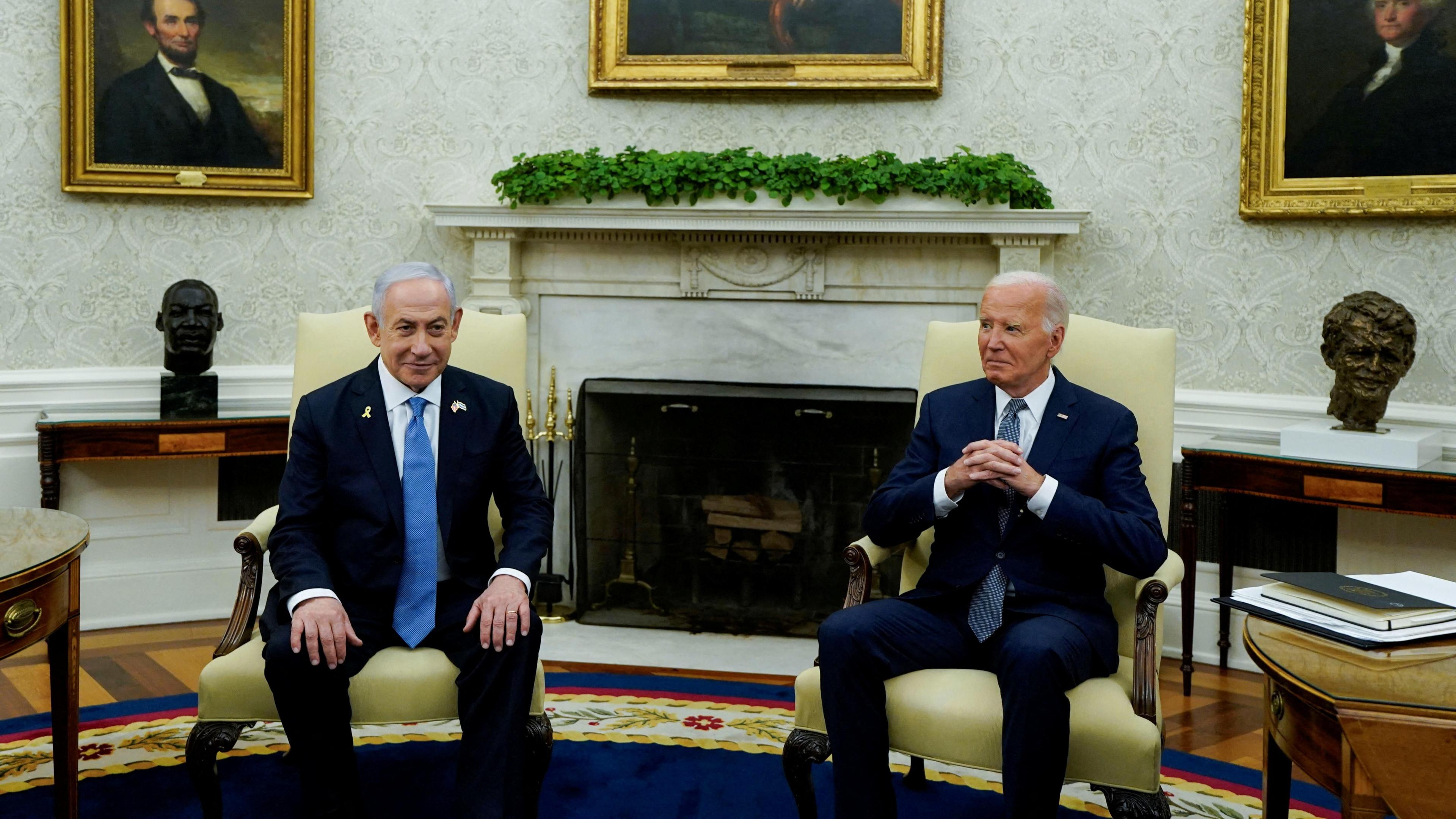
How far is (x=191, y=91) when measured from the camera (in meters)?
4.75

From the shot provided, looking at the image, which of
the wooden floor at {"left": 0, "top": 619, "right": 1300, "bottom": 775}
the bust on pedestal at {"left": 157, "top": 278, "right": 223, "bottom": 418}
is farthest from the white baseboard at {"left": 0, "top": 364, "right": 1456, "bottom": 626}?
the bust on pedestal at {"left": 157, "top": 278, "right": 223, "bottom": 418}

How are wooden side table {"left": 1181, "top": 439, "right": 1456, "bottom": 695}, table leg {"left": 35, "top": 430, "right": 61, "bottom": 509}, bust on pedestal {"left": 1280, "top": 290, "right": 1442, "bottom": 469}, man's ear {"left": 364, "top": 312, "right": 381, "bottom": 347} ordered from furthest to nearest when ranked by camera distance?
table leg {"left": 35, "top": 430, "right": 61, "bottom": 509} < bust on pedestal {"left": 1280, "top": 290, "right": 1442, "bottom": 469} < wooden side table {"left": 1181, "top": 439, "right": 1456, "bottom": 695} < man's ear {"left": 364, "top": 312, "right": 381, "bottom": 347}

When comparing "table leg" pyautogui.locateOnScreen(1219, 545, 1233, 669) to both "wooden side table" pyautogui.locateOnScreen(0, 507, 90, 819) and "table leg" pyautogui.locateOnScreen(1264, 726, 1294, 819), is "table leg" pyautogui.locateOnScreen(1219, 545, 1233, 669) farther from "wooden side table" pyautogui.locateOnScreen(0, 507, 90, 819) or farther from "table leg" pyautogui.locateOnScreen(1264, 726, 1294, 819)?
"wooden side table" pyautogui.locateOnScreen(0, 507, 90, 819)

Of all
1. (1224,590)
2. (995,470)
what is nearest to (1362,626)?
(995,470)

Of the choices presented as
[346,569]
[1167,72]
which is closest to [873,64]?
[1167,72]

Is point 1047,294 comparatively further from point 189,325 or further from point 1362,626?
point 189,325

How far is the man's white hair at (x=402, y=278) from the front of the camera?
271 centimetres

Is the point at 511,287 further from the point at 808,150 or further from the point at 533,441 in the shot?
the point at 808,150

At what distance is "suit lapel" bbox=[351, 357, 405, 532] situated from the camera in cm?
267

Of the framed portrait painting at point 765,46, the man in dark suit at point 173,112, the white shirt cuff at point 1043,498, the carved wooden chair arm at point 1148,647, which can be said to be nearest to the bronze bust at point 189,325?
the man in dark suit at point 173,112

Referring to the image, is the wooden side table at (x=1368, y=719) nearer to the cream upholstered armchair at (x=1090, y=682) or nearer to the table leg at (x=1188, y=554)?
the cream upholstered armchair at (x=1090, y=682)

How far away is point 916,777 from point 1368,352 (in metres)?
2.09

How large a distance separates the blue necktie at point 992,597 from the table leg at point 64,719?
79.9 inches

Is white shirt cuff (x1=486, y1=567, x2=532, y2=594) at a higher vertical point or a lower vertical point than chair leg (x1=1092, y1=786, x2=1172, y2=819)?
higher
